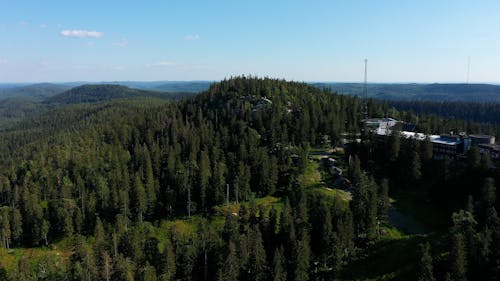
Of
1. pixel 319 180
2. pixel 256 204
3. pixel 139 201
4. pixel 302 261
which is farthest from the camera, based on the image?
pixel 319 180

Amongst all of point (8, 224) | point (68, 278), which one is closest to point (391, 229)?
point (68, 278)

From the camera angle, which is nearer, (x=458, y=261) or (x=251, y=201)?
(x=458, y=261)

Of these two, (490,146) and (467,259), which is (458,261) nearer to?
(467,259)

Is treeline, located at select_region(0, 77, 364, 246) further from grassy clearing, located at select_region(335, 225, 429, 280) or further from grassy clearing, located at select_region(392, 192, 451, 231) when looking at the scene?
grassy clearing, located at select_region(335, 225, 429, 280)

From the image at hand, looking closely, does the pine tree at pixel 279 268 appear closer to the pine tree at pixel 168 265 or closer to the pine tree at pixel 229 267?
the pine tree at pixel 229 267

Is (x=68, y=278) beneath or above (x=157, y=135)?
beneath

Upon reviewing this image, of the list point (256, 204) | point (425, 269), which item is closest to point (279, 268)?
point (425, 269)

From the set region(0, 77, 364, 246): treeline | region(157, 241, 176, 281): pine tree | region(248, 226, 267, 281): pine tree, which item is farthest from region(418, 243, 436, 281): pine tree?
region(0, 77, 364, 246): treeline

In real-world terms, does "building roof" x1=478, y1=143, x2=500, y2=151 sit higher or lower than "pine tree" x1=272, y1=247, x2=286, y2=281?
higher

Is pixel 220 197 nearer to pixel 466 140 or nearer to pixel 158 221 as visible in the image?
pixel 158 221
